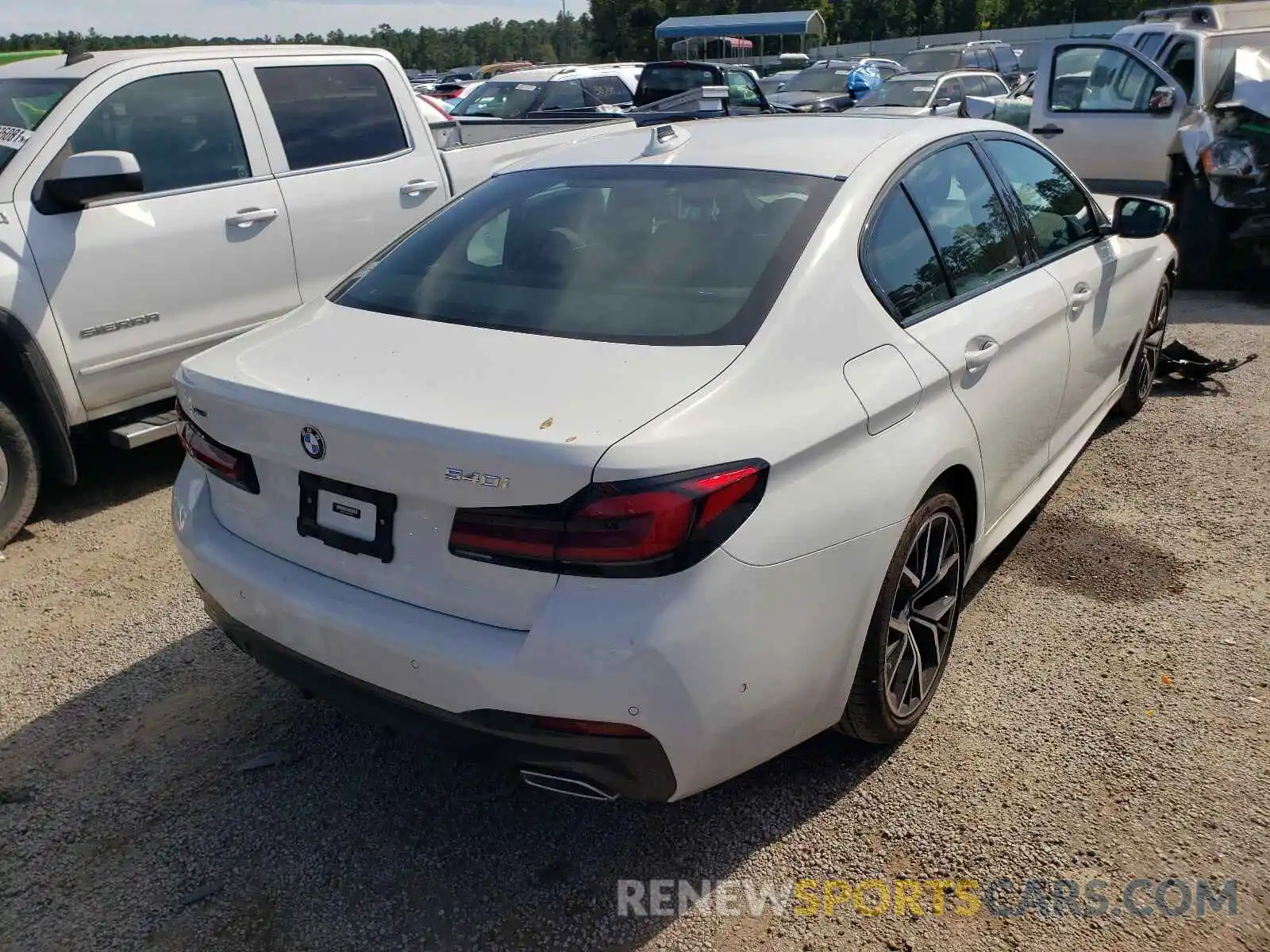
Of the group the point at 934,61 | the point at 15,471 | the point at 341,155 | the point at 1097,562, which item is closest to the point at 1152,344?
the point at 1097,562

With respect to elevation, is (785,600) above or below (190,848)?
above

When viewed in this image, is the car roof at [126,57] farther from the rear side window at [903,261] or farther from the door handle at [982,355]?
the door handle at [982,355]

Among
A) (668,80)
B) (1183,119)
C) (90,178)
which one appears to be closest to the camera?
(90,178)

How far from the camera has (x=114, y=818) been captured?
9.29ft

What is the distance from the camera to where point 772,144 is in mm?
3248

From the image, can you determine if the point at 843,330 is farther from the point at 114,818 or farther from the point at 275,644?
the point at 114,818

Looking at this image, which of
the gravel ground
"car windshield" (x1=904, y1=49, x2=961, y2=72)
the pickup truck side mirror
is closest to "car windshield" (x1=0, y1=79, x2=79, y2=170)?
the pickup truck side mirror

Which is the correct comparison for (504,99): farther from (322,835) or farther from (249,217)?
(322,835)

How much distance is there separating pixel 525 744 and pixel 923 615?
4.30 feet

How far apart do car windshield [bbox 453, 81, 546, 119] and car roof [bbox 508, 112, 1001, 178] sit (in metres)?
10.9

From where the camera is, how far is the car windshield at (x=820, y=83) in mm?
24000

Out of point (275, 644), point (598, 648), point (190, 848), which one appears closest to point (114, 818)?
point (190, 848)

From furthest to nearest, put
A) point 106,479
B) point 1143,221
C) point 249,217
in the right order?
1. point 106,479
2. point 249,217
3. point 1143,221

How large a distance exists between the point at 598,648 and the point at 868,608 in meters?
0.78
